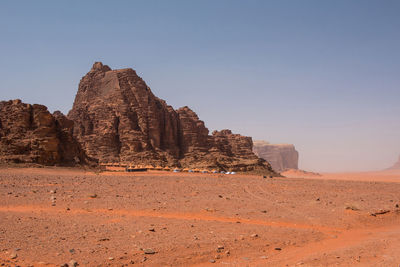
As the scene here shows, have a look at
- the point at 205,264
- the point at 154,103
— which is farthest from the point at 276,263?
the point at 154,103

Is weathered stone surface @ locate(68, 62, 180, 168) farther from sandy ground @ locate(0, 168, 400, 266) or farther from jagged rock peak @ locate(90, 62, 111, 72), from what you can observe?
sandy ground @ locate(0, 168, 400, 266)

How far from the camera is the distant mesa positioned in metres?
57.0

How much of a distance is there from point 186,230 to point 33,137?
3254cm

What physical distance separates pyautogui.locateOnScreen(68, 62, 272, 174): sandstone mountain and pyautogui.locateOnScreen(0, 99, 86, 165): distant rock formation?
51.5 feet

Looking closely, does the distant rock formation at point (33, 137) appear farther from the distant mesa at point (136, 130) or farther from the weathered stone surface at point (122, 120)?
the weathered stone surface at point (122, 120)

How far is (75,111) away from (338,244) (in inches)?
2579

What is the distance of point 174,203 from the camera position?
13266 mm

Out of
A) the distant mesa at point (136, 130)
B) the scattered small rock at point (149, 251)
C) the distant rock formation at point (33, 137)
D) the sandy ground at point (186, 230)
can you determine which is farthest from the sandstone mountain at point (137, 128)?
the scattered small rock at point (149, 251)

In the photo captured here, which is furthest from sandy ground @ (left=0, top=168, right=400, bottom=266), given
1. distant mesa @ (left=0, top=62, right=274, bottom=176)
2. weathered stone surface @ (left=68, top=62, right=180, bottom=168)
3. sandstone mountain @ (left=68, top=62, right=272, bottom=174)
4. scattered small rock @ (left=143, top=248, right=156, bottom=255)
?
weathered stone surface @ (left=68, top=62, right=180, bottom=168)

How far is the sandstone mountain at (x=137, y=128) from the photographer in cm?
5812

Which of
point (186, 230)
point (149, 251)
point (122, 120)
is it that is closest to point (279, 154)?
point (122, 120)

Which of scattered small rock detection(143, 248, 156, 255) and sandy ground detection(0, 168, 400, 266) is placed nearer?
sandy ground detection(0, 168, 400, 266)

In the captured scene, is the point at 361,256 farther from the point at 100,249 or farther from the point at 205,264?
the point at 100,249

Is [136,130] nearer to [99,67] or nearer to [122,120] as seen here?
[122,120]
